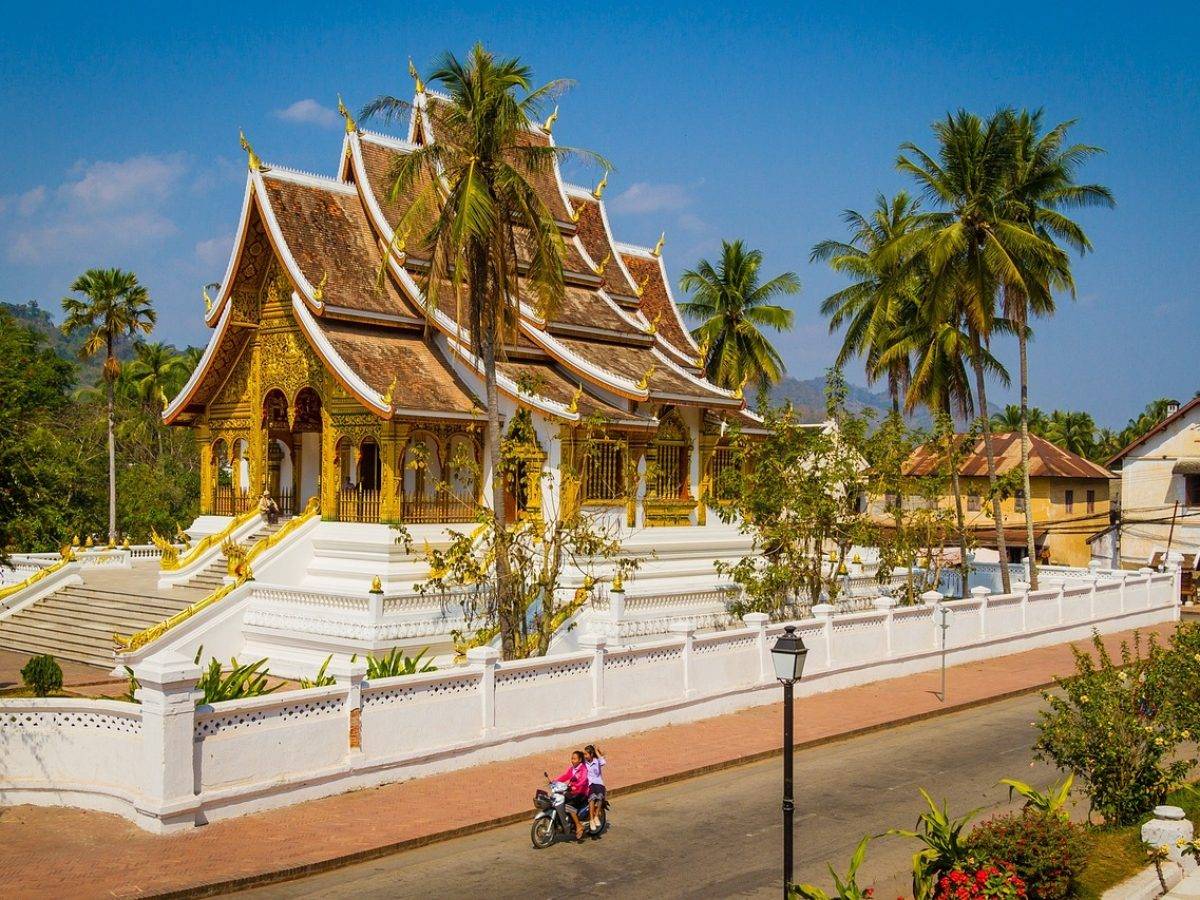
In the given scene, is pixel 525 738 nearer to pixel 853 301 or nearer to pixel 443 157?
pixel 443 157

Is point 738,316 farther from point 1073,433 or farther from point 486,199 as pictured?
point 1073,433

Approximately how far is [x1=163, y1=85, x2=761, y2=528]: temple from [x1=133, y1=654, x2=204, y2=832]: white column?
10779 millimetres

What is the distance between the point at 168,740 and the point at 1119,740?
8.68 m

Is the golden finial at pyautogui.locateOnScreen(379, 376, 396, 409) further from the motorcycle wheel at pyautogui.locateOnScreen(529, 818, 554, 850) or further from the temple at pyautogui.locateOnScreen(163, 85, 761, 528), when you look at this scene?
the motorcycle wheel at pyautogui.locateOnScreen(529, 818, 554, 850)

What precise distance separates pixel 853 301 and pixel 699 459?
416 inches

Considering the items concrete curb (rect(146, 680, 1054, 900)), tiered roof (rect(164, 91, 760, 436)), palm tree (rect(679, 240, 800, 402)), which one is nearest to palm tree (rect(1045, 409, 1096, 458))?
palm tree (rect(679, 240, 800, 402))

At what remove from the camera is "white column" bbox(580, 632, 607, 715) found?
1519 cm

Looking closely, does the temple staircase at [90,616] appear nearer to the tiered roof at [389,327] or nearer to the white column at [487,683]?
the tiered roof at [389,327]

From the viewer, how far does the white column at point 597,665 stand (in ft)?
49.8

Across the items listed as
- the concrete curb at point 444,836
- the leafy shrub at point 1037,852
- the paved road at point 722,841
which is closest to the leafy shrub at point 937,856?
the leafy shrub at point 1037,852

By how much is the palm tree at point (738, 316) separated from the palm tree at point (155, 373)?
76.6ft

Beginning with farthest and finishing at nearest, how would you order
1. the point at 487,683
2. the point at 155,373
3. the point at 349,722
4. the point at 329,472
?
the point at 155,373
the point at 329,472
the point at 487,683
the point at 349,722

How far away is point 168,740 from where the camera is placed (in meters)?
10.9

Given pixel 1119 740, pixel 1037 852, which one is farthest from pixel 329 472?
pixel 1037 852
